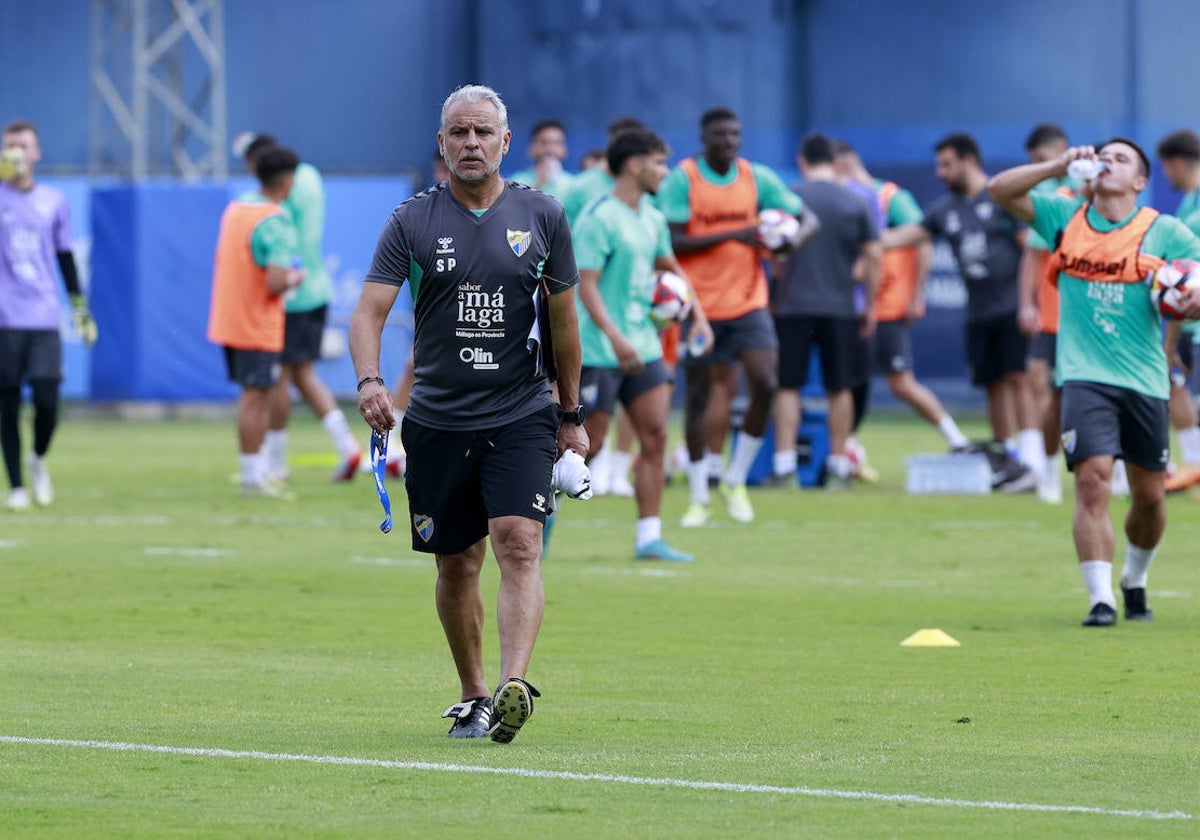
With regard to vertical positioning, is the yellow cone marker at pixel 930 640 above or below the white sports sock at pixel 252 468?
above

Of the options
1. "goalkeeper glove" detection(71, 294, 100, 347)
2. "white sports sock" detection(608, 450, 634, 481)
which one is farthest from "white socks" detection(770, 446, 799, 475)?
"goalkeeper glove" detection(71, 294, 100, 347)

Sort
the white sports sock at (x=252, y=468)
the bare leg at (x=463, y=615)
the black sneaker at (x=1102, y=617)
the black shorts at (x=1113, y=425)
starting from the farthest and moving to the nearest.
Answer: the white sports sock at (x=252, y=468), the black sneaker at (x=1102, y=617), the black shorts at (x=1113, y=425), the bare leg at (x=463, y=615)

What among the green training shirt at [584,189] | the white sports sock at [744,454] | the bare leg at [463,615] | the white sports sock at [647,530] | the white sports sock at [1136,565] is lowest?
the white sports sock at [744,454]

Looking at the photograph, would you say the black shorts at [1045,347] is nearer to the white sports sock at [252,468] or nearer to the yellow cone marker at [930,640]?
the white sports sock at [252,468]

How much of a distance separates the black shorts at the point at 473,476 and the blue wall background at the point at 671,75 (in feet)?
77.9

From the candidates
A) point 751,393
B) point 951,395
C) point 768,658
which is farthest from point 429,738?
point 951,395

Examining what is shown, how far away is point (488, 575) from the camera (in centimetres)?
1394

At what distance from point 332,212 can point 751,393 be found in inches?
743

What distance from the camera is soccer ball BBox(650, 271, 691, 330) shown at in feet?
47.9

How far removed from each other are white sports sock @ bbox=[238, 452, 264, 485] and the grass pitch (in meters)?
1.74

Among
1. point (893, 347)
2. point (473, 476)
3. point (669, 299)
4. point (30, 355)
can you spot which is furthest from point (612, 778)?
point (893, 347)

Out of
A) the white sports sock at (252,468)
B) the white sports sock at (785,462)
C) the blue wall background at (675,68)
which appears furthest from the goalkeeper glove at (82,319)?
the blue wall background at (675,68)

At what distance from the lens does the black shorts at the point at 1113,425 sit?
1109 cm

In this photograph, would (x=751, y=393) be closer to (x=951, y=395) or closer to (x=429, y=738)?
(x=429, y=738)
